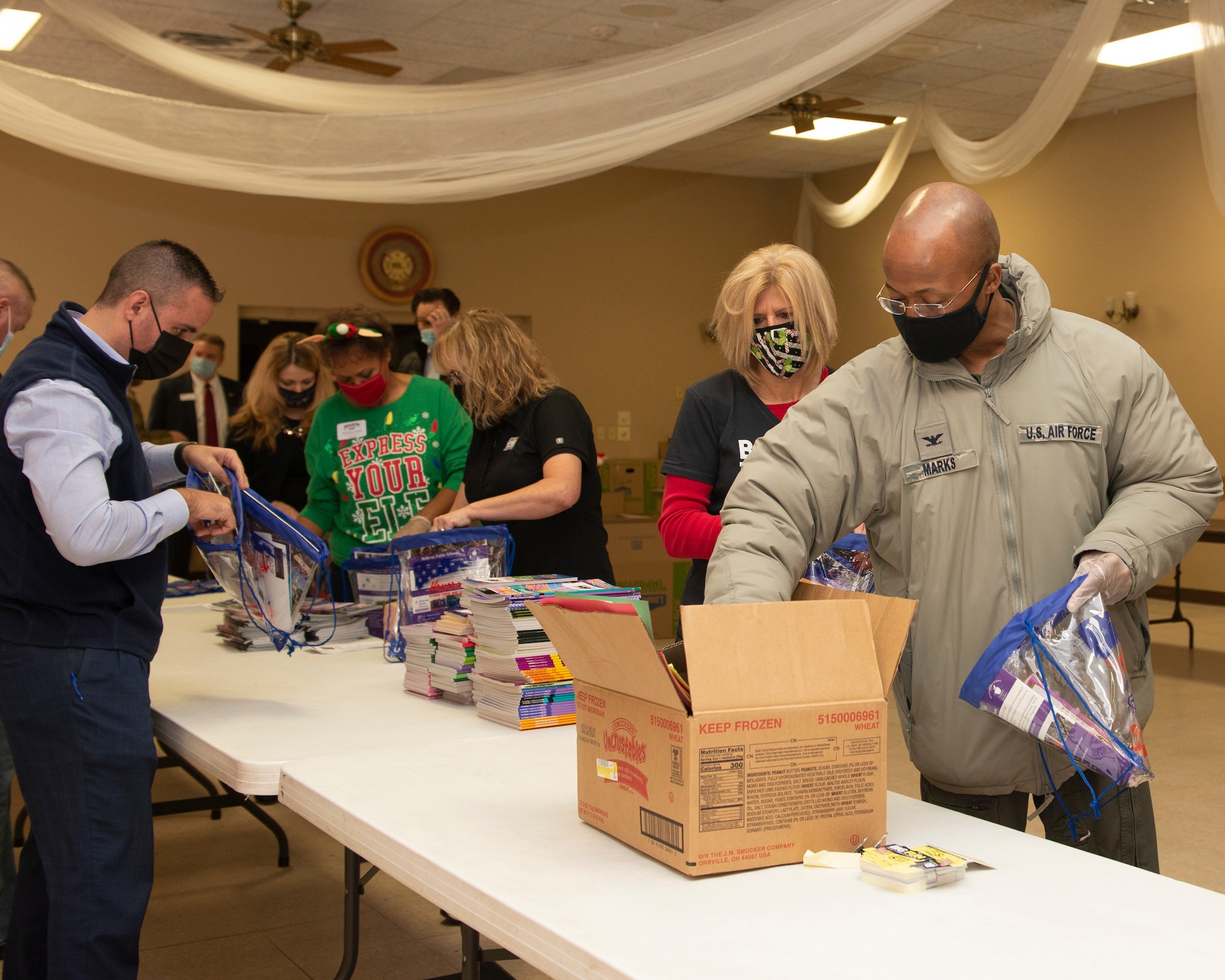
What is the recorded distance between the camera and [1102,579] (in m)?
1.57

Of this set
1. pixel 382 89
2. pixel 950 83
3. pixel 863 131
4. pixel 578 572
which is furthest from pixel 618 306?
pixel 578 572

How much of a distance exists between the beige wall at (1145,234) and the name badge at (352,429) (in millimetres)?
7589

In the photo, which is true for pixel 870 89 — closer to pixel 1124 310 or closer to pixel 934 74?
pixel 934 74

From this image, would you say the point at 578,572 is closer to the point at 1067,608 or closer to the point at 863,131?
the point at 1067,608

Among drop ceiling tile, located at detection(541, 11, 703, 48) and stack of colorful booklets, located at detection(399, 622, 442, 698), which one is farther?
drop ceiling tile, located at detection(541, 11, 703, 48)

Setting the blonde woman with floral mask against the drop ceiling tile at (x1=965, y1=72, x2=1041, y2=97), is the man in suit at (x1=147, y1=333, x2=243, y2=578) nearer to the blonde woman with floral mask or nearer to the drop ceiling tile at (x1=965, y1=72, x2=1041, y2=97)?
the blonde woman with floral mask

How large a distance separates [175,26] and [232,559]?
20.0ft

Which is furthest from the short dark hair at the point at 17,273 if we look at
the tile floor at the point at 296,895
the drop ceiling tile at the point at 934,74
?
the drop ceiling tile at the point at 934,74

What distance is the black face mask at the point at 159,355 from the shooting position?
2123 mm

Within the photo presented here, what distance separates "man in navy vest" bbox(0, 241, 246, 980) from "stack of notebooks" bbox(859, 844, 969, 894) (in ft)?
4.17

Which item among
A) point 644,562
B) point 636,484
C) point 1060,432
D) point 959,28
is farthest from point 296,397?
point 959,28

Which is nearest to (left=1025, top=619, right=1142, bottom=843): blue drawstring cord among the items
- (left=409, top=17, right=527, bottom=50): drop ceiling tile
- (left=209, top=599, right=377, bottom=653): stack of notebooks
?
(left=209, top=599, right=377, bottom=653): stack of notebooks

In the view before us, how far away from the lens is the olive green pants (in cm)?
177

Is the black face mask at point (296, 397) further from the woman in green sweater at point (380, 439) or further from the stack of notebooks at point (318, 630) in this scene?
the stack of notebooks at point (318, 630)
